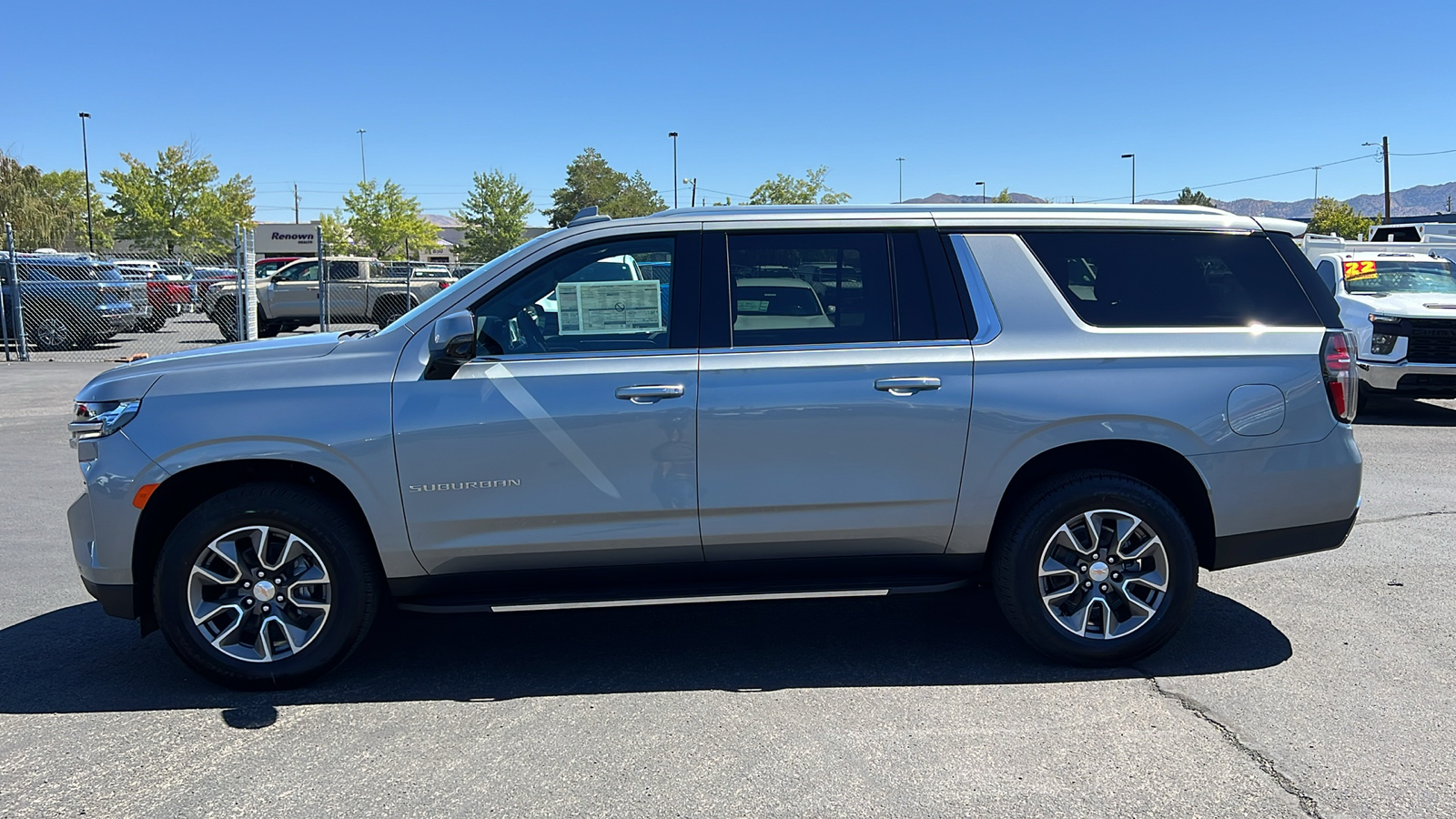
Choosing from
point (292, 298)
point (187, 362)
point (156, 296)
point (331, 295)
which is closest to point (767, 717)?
point (187, 362)

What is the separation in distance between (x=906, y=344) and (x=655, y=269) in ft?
3.58

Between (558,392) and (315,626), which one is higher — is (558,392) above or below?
above

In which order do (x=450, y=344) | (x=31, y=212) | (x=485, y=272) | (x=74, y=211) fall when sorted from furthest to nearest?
(x=74, y=211) → (x=31, y=212) → (x=485, y=272) → (x=450, y=344)

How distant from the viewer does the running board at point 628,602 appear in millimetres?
4152

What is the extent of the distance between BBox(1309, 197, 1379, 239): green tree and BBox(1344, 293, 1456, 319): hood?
63.4 meters

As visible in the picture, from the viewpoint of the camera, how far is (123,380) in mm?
4180

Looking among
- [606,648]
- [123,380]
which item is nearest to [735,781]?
[606,648]

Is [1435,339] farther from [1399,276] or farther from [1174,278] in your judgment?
[1174,278]

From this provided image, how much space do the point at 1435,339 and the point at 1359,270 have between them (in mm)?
Answer: 2522

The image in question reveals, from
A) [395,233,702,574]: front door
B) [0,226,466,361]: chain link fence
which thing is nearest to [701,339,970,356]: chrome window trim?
[395,233,702,574]: front door

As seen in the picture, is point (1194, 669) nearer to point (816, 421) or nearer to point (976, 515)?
point (976, 515)

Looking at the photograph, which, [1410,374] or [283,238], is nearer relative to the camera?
[1410,374]

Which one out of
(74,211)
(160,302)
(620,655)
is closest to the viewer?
(620,655)

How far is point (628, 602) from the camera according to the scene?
418cm
